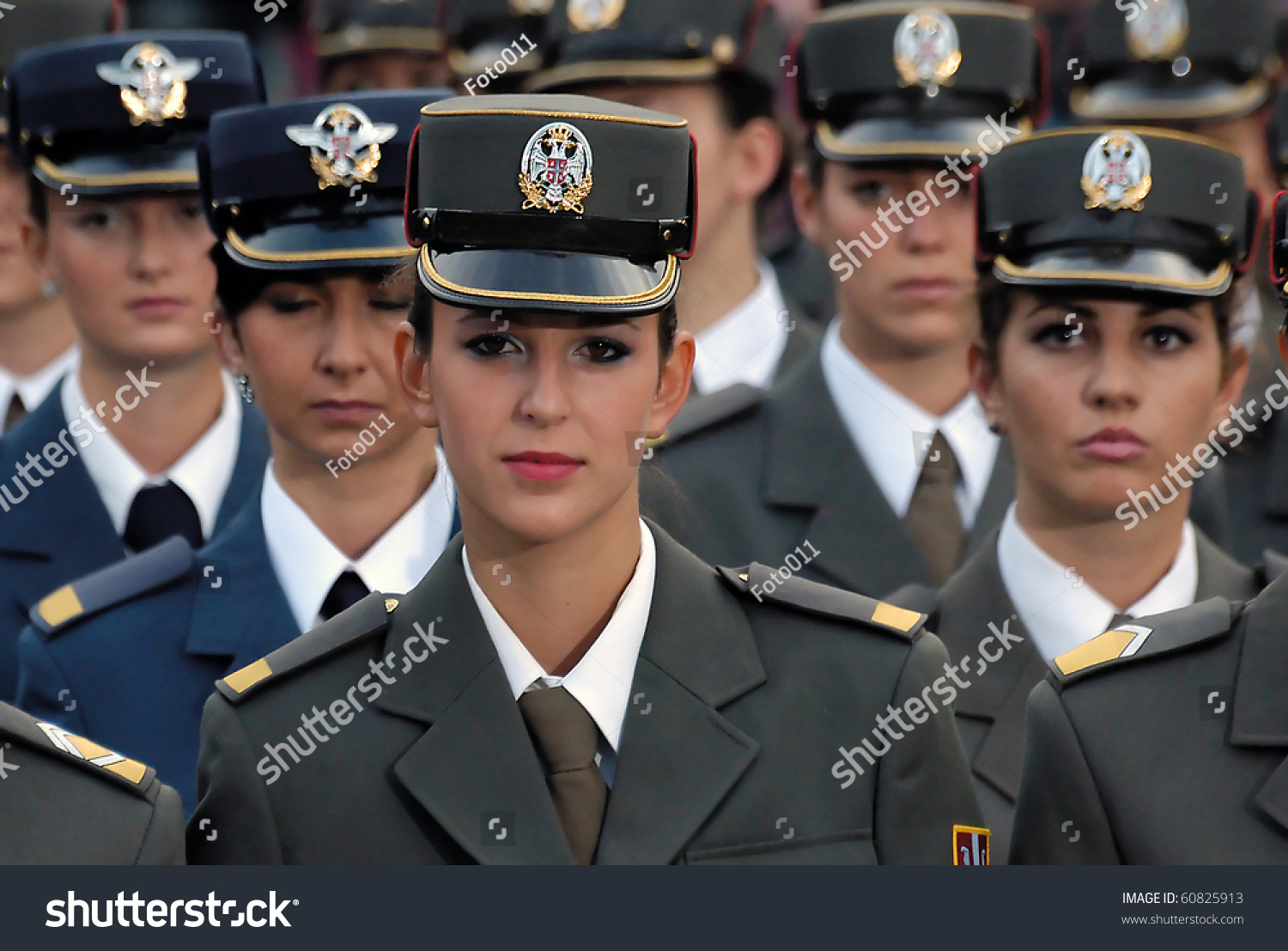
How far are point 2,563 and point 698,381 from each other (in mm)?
2887

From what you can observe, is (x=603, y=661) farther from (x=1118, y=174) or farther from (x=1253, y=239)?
(x=1253, y=239)

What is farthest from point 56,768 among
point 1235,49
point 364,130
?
point 1235,49

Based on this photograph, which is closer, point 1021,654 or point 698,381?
point 1021,654

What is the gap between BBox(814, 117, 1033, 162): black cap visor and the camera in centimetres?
659

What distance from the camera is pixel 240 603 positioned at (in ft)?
16.9

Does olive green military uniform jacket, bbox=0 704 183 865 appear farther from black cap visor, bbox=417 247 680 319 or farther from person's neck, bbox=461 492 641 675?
black cap visor, bbox=417 247 680 319

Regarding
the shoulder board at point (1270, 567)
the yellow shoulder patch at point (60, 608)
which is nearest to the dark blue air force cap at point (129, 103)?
the yellow shoulder patch at point (60, 608)

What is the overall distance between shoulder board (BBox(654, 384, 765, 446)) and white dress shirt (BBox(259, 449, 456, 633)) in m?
1.25

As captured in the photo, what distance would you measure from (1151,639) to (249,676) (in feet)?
5.59

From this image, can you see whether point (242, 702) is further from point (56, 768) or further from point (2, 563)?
point (2, 563)

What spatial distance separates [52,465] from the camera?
20.1 feet

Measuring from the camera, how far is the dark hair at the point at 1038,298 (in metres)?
5.27

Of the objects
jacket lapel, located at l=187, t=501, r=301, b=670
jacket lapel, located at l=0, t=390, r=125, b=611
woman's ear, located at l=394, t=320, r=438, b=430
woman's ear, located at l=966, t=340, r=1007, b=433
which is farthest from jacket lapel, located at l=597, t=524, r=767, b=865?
jacket lapel, located at l=0, t=390, r=125, b=611

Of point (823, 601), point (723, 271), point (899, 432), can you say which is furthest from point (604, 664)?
point (723, 271)
